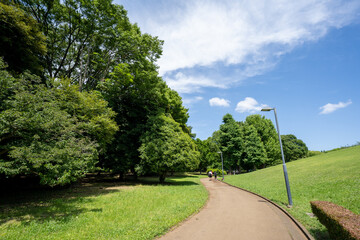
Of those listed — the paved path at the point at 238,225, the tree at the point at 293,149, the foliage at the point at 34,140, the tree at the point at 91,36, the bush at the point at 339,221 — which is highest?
the tree at the point at 91,36

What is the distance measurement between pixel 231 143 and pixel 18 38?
3976 cm

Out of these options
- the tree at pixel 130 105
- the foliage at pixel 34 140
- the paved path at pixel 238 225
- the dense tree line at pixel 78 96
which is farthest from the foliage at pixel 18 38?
the paved path at pixel 238 225

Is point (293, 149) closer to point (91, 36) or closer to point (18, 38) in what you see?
point (91, 36)

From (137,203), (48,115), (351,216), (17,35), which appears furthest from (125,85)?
(351,216)

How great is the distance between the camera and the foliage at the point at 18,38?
10.2 metres

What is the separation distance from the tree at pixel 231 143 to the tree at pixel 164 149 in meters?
22.5

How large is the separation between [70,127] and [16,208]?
557 cm

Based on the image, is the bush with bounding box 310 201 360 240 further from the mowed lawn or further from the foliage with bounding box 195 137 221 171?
the foliage with bounding box 195 137 221 171

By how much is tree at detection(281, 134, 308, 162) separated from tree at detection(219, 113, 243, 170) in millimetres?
28746

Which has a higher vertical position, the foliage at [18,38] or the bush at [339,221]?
the foliage at [18,38]

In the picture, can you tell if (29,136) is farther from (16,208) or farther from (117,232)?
(117,232)

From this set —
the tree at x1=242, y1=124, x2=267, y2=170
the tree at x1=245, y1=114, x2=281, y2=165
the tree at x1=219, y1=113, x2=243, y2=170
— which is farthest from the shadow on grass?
the tree at x1=245, y1=114, x2=281, y2=165

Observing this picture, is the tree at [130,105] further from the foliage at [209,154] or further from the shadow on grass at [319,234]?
the foliage at [209,154]

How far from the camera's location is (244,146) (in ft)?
132
